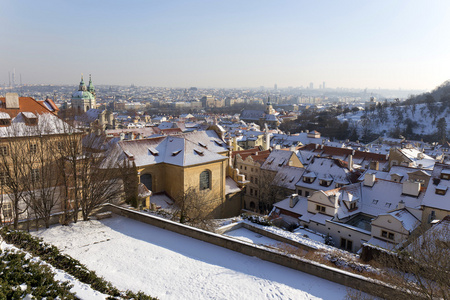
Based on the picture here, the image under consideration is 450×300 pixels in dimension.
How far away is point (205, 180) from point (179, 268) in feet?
67.7

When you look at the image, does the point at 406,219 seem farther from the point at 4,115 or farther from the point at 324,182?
the point at 4,115

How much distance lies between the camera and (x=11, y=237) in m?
14.7

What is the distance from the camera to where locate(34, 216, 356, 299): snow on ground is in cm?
1282

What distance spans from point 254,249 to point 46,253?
918cm

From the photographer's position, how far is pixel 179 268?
47.7 feet

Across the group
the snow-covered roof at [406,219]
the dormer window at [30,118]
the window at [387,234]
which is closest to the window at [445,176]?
the snow-covered roof at [406,219]

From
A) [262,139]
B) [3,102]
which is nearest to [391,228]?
[3,102]

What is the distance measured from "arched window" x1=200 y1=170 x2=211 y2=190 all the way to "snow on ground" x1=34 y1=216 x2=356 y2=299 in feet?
51.8

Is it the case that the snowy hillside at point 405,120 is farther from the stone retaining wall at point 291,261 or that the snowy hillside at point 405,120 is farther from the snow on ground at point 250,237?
the stone retaining wall at point 291,261

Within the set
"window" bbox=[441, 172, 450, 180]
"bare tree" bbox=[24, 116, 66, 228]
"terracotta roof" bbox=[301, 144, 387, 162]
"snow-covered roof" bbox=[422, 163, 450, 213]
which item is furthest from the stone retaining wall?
"terracotta roof" bbox=[301, 144, 387, 162]

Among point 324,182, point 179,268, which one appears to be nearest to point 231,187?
point 324,182

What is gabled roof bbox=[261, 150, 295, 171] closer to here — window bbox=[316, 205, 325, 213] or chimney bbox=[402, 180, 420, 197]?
window bbox=[316, 205, 325, 213]

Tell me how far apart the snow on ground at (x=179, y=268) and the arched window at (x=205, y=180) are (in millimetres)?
15776

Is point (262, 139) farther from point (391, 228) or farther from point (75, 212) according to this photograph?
point (75, 212)
